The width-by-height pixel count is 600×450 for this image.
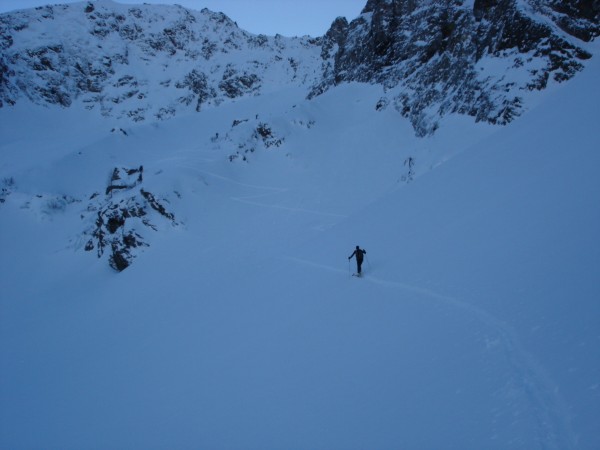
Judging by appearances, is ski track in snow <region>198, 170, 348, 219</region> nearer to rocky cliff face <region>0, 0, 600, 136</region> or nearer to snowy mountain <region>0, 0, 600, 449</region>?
snowy mountain <region>0, 0, 600, 449</region>

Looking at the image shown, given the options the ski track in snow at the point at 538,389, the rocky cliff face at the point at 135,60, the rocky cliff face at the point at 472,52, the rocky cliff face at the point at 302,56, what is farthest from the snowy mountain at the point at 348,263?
the rocky cliff face at the point at 135,60

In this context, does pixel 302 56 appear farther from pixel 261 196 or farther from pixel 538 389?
pixel 538 389

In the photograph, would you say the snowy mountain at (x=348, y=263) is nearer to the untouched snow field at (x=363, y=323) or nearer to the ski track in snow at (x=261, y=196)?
the untouched snow field at (x=363, y=323)

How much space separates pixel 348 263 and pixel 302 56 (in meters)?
93.6

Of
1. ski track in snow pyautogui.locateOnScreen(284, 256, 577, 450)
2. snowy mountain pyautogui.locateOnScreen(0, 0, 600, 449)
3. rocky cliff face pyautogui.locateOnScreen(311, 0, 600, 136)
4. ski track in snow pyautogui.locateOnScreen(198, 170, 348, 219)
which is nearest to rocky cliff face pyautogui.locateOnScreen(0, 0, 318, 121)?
snowy mountain pyautogui.locateOnScreen(0, 0, 600, 449)

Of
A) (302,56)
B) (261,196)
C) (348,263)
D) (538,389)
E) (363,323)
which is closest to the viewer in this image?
(538,389)

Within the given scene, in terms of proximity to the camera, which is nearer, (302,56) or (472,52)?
(472,52)

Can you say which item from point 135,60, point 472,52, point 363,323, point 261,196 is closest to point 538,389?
point 363,323

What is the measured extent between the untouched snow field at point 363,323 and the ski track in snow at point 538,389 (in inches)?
0.8

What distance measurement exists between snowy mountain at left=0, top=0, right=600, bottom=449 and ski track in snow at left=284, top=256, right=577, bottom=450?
0.03 meters

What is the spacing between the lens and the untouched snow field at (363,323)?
16.2 ft

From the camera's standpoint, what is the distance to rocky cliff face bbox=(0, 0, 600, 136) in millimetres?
24078

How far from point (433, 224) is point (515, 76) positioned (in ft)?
60.2

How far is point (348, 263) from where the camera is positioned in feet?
43.5
